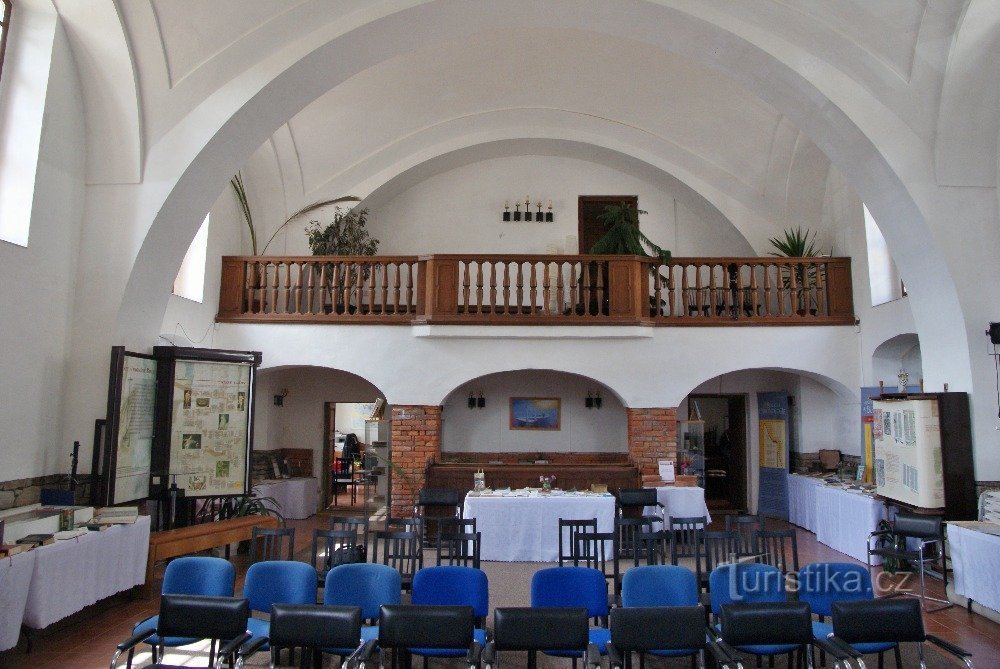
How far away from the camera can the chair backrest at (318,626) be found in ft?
11.7

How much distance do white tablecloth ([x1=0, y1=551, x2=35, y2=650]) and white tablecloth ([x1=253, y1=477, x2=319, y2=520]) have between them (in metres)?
5.65

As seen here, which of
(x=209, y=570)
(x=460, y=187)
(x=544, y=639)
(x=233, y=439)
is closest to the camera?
(x=544, y=639)

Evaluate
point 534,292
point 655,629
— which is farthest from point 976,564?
point 534,292

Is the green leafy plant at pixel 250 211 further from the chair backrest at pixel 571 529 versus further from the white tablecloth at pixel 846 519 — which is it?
the white tablecloth at pixel 846 519

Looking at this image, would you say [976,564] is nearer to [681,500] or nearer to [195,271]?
[681,500]

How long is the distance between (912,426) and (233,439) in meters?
7.65

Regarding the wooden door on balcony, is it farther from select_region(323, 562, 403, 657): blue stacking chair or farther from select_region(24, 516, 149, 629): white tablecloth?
select_region(323, 562, 403, 657): blue stacking chair

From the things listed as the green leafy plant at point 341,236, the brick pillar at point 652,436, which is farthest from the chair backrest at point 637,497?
the green leafy plant at point 341,236

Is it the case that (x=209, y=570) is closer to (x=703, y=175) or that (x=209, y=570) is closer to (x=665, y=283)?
(x=665, y=283)

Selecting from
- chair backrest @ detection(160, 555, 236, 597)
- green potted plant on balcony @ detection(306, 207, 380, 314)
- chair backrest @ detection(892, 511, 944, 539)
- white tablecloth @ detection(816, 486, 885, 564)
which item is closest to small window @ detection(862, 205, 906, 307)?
white tablecloth @ detection(816, 486, 885, 564)

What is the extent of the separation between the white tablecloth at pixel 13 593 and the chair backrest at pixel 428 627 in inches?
113

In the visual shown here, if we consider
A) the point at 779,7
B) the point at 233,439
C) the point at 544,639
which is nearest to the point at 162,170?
the point at 233,439

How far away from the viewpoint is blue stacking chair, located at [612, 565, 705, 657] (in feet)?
15.0

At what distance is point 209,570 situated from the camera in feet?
14.7
